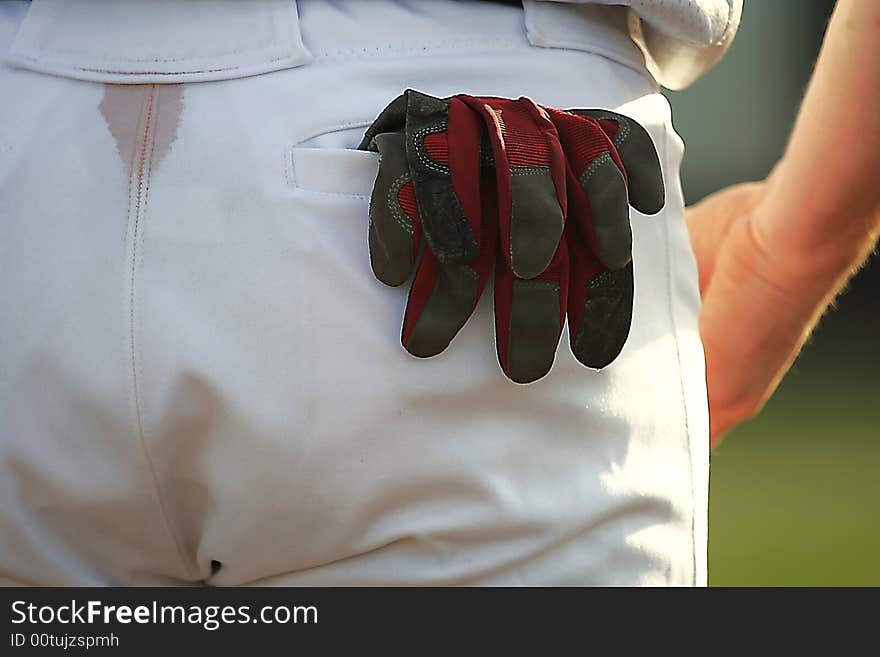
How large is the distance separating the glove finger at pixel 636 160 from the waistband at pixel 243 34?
0.30 ft

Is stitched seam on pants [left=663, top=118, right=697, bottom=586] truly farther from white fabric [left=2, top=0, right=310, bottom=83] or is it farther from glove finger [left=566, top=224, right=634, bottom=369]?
white fabric [left=2, top=0, right=310, bottom=83]

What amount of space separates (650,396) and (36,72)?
63cm

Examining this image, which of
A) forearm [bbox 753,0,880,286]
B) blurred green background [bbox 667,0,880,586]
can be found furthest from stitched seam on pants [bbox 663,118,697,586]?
blurred green background [bbox 667,0,880,586]

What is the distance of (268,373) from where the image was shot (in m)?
0.93

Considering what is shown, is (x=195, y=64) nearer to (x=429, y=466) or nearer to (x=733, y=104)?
(x=429, y=466)

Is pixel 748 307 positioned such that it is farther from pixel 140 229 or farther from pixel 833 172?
pixel 140 229

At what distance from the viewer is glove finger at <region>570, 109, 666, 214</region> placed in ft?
3.34

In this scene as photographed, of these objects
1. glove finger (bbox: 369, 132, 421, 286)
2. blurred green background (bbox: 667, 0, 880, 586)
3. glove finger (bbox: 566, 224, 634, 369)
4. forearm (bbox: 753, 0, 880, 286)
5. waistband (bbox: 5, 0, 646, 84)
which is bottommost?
blurred green background (bbox: 667, 0, 880, 586)

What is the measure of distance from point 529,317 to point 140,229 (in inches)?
13.4

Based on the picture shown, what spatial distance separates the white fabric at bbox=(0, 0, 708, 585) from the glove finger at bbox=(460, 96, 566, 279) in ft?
0.23

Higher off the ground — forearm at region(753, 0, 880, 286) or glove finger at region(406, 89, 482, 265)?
glove finger at region(406, 89, 482, 265)

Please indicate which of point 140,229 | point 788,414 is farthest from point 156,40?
point 788,414
